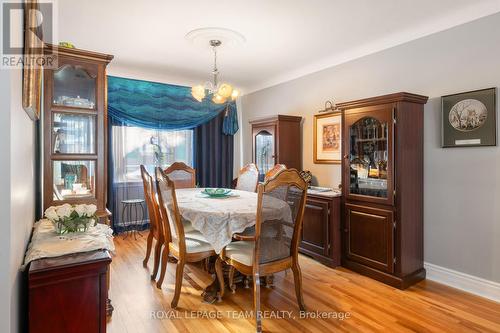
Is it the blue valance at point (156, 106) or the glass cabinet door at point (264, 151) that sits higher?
the blue valance at point (156, 106)

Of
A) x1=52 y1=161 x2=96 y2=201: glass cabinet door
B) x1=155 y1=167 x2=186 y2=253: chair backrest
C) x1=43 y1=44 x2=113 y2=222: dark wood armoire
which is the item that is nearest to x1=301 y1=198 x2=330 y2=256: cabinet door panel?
x1=155 y1=167 x2=186 y2=253: chair backrest

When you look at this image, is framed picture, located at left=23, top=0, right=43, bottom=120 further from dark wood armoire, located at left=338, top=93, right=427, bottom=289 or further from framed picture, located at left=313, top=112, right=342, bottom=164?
framed picture, located at left=313, top=112, right=342, bottom=164

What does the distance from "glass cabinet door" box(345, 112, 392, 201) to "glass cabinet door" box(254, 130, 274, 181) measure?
1350 millimetres

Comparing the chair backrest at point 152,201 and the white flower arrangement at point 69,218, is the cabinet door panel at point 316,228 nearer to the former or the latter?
the chair backrest at point 152,201

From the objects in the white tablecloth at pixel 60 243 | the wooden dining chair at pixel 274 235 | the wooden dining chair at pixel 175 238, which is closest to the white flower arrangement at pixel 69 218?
the white tablecloth at pixel 60 243

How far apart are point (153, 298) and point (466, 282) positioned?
2.79 metres

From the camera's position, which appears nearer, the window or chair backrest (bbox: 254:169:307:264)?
chair backrest (bbox: 254:169:307:264)

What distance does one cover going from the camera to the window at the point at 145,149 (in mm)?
4582

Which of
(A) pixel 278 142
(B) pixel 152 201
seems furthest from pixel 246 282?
(A) pixel 278 142

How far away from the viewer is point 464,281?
8.89ft

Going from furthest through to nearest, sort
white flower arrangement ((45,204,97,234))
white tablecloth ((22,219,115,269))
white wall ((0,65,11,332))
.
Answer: white flower arrangement ((45,204,97,234))
white tablecloth ((22,219,115,269))
white wall ((0,65,11,332))

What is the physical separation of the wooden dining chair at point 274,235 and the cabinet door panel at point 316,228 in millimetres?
1134

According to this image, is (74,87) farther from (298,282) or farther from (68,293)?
(298,282)

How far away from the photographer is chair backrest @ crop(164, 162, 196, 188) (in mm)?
3965
